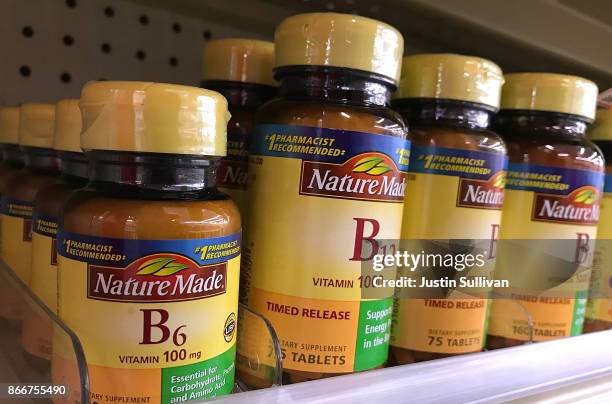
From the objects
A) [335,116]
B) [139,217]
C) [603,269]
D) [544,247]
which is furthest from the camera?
[603,269]

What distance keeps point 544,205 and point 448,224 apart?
6.7 inches

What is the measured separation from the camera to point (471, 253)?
2.33 feet

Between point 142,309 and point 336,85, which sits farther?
point 336,85

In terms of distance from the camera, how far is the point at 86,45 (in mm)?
828

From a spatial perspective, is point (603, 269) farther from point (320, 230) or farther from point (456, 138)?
point (320, 230)

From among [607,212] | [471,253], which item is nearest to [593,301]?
[607,212]

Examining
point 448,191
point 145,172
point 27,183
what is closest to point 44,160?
point 27,183

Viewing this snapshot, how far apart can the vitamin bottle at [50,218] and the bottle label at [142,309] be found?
0.33 feet

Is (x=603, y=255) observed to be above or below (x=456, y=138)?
below

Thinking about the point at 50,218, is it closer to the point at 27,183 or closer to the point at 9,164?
the point at 27,183

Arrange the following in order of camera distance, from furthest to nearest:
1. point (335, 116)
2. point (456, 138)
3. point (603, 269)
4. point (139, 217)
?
point (603, 269) → point (456, 138) → point (335, 116) → point (139, 217)

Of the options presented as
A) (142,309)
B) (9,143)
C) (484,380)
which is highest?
(9,143)

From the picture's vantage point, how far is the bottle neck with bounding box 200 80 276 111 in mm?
698

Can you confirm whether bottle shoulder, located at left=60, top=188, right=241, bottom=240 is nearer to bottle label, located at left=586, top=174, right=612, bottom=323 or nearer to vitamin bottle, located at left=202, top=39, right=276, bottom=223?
vitamin bottle, located at left=202, top=39, right=276, bottom=223
